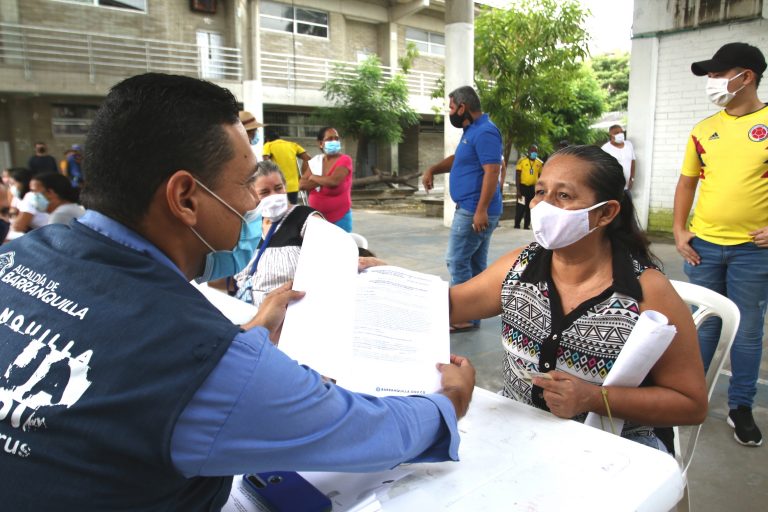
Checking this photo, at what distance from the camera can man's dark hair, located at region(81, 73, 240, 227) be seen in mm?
864

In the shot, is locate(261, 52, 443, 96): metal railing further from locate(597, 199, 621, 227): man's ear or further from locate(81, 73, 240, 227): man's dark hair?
locate(81, 73, 240, 227): man's dark hair

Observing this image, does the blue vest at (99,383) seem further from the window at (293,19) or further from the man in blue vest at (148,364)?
the window at (293,19)

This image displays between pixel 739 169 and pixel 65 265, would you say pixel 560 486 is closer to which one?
pixel 65 265

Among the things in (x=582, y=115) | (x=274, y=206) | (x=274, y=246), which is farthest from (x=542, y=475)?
(x=582, y=115)

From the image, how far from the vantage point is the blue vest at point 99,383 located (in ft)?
2.29

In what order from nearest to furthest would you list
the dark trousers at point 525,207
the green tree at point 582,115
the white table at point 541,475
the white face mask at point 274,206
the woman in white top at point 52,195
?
the white table at point 541,475
the white face mask at point 274,206
the woman in white top at point 52,195
the dark trousers at point 525,207
the green tree at point 582,115

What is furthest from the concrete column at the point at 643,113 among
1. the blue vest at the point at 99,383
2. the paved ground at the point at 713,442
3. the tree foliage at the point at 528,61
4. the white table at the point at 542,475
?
the blue vest at the point at 99,383

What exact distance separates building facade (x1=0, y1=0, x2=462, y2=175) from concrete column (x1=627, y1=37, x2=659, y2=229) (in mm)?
6100

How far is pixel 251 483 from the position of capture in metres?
1.02

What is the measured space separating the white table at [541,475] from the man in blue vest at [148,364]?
0.15 metres

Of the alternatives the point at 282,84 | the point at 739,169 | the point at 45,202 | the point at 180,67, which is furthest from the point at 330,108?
the point at 739,169

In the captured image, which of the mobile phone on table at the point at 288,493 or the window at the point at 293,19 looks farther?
the window at the point at 293,19

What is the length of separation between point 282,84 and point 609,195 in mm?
16974

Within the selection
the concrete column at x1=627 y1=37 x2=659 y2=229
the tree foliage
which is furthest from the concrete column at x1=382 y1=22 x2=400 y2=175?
the concrete column at x1=627 y1=37 x2=659 y2=229
